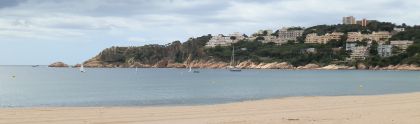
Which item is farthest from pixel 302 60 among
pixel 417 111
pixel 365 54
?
pixel 417 111

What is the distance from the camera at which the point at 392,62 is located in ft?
600

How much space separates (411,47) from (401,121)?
179 metres

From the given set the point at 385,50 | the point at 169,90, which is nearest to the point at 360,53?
the point at 385,50

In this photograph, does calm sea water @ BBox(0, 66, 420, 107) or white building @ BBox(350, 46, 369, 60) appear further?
white building @ BBox(350, 46, 369, 60)

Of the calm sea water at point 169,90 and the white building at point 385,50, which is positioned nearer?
the calm sea water at point 169,90

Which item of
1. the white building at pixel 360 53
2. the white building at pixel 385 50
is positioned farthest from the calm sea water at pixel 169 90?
the white building at pixel 360 53

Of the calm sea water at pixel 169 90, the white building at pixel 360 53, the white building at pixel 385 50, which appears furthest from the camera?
the white building at pixel 360 53

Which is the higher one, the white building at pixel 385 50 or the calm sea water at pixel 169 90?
the white building at pixel 385 50

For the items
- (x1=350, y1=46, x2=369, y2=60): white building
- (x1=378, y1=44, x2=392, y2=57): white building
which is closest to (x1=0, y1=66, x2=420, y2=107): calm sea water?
(x1=378, y1=44, x2=392, y2=57): white building

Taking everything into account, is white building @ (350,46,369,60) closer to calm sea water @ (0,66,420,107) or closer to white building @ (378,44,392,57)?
white building @ (378,44,392,57)

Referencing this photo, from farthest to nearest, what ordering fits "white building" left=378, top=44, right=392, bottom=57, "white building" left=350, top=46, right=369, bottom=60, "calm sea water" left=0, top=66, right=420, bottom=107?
"white building" left=350, top=46, right=369, bottom=60, "white building" left=378, top=44, right=392, bottom=57, "calm sea water" left=0, top=66, right=420, bottom=107

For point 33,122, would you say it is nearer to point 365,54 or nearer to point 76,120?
point 76,120

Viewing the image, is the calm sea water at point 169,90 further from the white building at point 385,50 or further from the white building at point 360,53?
the white building at point 360,53

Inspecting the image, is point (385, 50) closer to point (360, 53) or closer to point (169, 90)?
point (360, 53)
